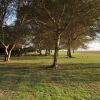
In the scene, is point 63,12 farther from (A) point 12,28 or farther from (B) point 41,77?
(A) point 12,28

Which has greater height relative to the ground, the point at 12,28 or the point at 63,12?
the point at 63,12

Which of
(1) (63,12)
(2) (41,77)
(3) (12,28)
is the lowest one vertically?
(2) (41,77)

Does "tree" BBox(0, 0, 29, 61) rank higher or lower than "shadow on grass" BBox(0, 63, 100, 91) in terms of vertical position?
higher

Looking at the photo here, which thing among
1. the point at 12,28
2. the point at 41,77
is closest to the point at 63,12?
the point at 41,77

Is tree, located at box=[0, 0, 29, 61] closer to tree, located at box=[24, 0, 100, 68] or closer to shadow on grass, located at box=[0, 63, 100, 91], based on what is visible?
tree, located at box=[24, 0, 100, 68]

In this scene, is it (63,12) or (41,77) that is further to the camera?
(63,12)

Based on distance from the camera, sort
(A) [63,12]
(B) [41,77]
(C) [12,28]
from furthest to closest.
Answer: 1. (C) [12,28]
2. (A) [63,12]
3. (B) [41,77]

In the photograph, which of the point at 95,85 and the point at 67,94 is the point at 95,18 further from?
the point at 67,94

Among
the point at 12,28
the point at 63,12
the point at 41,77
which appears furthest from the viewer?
the point at 12,28

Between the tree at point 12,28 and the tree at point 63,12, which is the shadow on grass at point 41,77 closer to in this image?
the tree at point 63,12

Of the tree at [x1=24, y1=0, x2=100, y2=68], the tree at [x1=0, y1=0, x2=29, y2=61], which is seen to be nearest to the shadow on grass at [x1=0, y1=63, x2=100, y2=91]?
the tree at [x1=24, y1=0, x2=100, y2=68]

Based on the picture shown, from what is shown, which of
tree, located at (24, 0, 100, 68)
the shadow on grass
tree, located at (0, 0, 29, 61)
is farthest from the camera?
tree, located at (0, 0, 29, 61)

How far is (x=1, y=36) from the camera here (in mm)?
39188

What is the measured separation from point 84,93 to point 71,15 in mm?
13465
